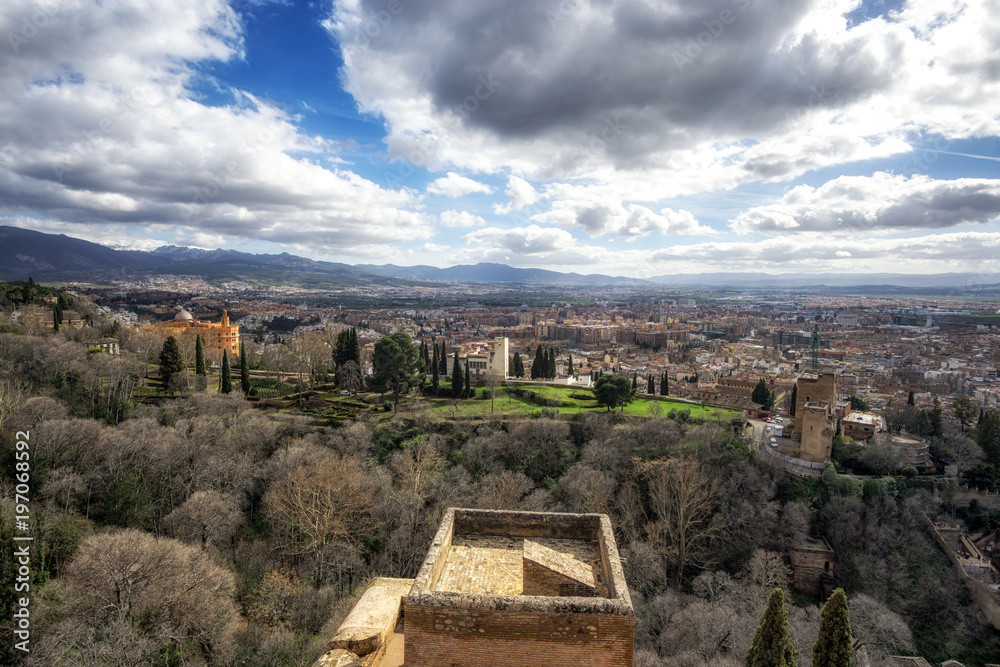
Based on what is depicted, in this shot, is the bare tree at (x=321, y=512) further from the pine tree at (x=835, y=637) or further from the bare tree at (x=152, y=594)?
the pine tree at (x=835, y=637)

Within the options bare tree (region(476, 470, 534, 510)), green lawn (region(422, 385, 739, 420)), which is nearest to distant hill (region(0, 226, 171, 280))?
green lawn (region(422, 385, 739, 420))

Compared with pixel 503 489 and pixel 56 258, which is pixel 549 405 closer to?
pixel 503 489

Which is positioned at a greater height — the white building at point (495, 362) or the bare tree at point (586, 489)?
the white building at point (495, 362)

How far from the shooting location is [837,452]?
22.0 m

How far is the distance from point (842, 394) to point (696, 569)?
19.6 m

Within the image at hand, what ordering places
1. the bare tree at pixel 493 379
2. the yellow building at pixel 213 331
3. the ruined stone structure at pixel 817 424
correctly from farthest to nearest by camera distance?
the yellow building at pixel 213 331
the bare tree at pixel 493 379
the ruined stone structure at pixel 817 424

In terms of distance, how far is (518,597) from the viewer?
4098mm

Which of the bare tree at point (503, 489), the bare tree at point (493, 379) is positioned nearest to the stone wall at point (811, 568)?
the bare tree at point (503, 489)

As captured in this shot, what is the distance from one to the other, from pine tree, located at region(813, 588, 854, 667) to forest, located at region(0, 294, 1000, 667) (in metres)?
2.42

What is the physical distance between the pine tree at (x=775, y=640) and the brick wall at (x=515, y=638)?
903 centimetres

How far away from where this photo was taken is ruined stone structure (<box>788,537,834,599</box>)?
18578 millimetres

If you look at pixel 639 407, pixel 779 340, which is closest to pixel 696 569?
pixel 639 407

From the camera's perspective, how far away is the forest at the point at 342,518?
11.8 m

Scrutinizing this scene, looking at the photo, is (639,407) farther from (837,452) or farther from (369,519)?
(369,519)
